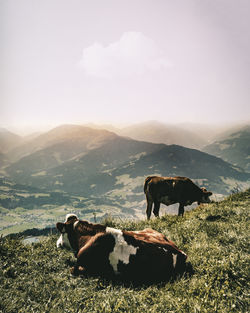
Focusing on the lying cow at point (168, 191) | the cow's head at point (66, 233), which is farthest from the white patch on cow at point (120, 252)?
the lying cow at point (168, 191)

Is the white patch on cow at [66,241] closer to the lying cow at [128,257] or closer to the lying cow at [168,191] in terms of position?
the lying cow at [128,257]

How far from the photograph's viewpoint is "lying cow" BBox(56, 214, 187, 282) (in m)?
5.23

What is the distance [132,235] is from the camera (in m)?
5.77

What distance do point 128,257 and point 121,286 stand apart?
0.70 m

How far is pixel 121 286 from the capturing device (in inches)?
188

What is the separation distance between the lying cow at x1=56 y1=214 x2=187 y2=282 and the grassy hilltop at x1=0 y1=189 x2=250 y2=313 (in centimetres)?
27

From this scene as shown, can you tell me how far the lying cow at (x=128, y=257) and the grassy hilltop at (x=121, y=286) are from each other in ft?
0.90

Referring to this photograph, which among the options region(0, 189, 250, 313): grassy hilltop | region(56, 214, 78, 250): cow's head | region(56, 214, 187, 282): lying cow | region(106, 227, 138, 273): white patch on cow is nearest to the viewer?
region(0, 189, 250, 313): grassy hilltop

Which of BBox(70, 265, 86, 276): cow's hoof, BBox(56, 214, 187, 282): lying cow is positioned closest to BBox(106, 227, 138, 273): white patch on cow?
BBox(56, 214, 187, 282): lying cow

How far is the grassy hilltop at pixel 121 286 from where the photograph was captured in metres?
4.03

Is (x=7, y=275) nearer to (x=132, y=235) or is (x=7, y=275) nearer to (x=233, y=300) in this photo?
(x=132, y=235)

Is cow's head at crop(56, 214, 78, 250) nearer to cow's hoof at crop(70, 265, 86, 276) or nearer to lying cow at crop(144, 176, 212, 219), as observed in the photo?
cow's hoof at crop(70, 265, 86, 276)

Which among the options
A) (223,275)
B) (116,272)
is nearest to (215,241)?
(223,275)

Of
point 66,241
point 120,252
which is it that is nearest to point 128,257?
point 120,252
